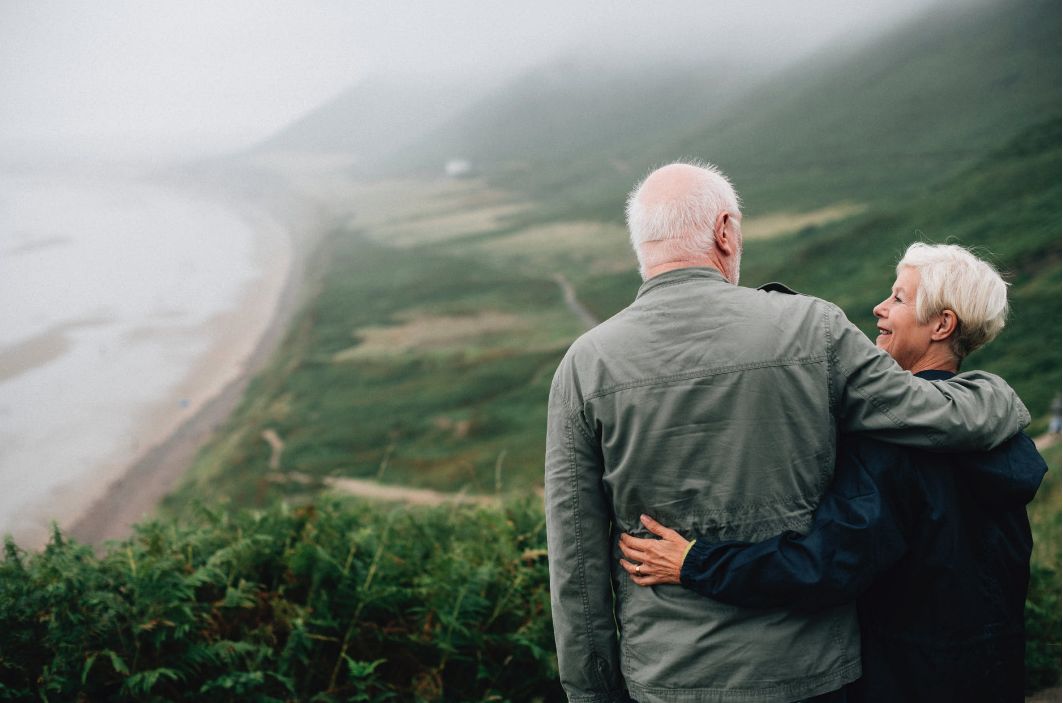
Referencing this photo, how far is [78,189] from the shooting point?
18.7 meters

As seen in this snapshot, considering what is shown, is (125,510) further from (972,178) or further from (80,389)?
(972,178)

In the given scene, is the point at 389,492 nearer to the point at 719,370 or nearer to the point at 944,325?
the point at 944,325

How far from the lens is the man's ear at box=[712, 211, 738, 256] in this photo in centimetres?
190

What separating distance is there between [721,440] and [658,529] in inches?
10.6

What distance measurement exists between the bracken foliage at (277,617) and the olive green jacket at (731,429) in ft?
6.34

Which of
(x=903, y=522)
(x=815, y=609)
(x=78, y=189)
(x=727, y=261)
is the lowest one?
(x=815, y=609)

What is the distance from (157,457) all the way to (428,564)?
1218cm

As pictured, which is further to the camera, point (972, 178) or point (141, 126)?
point (141, 126)

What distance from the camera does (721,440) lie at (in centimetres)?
180

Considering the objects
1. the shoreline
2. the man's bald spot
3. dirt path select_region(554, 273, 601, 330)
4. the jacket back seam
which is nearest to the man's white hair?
the man's bald spot

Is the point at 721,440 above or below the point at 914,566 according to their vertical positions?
above

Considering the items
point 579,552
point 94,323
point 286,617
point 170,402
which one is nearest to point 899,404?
point 579,552

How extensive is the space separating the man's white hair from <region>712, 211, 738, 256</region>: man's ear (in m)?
0.01

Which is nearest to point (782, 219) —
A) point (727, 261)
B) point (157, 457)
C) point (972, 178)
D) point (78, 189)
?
point (972, 178)
